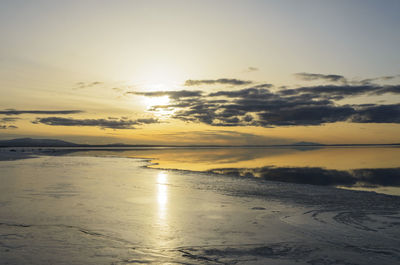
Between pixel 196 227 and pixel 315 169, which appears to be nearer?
pixel 196 227

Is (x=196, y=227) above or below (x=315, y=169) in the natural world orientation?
below

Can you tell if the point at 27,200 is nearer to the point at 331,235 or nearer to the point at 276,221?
the point at 276,221

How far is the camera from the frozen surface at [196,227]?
26.2ft

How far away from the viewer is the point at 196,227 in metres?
10.8

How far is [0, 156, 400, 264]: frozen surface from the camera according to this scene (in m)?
7.98

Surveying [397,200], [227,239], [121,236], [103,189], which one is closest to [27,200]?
[103,189]

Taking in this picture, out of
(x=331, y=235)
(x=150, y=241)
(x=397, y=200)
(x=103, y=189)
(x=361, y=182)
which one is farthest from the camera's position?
(x=361, y=182)

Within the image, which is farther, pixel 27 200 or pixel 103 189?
pixel 103 189

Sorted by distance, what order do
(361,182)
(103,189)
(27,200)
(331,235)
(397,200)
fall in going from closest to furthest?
(331,235) → (27,200) → (397,200) → (103,189) → (361,182)

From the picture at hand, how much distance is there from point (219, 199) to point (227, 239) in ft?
22.9

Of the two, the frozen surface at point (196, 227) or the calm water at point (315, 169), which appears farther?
the calm water at point (315, 169)

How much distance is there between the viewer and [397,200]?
1634 cm

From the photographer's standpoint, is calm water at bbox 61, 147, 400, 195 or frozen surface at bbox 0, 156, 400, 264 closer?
frozen surface at bbox 0, 156, 400, 264

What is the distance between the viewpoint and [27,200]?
1524 centimetres
